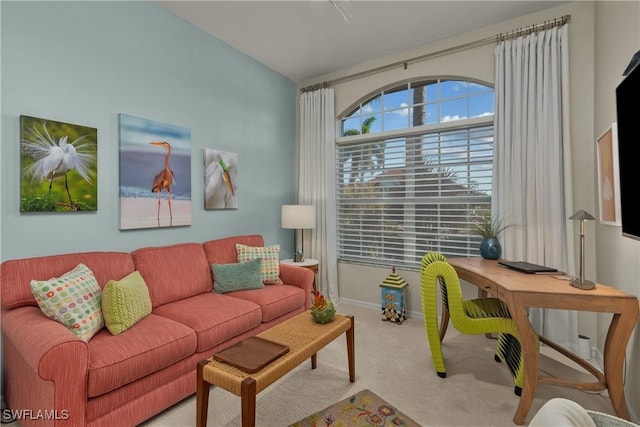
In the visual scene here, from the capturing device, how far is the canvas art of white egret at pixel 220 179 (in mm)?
3270

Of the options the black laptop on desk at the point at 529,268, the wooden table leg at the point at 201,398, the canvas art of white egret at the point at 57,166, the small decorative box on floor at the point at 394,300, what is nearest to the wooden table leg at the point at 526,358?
the black laptop on desk at the point at 529,268

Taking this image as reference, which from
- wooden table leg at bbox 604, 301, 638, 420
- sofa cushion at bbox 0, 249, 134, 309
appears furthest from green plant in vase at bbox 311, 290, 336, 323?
wooden table leg at bbox 604, 301, 638, 420

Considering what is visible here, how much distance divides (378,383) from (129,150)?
2602 mm

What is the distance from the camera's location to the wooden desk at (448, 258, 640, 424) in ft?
5.62

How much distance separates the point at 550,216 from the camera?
279 centimetres

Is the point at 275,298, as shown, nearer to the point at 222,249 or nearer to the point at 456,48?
the point at 222,249

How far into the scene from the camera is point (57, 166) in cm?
217

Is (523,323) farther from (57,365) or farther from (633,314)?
(57,365)

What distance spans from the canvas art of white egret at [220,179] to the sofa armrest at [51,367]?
5.93ft

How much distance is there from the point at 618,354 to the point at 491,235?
1.32 metres

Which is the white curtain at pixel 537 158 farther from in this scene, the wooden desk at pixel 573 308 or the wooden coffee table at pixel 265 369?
the wooden coffee table at pixel 265 369

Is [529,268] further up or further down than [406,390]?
further up

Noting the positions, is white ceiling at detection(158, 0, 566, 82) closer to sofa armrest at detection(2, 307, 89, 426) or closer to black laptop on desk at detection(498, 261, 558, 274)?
black laptop on desk at detection(498, 261, 558, 274)

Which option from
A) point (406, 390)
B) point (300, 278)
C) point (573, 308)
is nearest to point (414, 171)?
point (300, 278)
